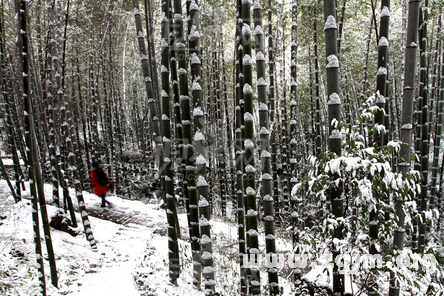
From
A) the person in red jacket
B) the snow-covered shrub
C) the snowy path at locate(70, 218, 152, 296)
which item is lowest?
the snowy path at locate(70, 218, 152, 296)

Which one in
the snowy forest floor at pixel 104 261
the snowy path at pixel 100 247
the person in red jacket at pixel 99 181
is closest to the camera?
the snowy forest floor at pixel 104 261

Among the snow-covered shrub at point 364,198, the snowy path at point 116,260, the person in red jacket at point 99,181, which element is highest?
the snow-covered shrub at point 364,198

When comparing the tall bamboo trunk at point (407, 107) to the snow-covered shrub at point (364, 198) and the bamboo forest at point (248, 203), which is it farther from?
the snow-covered shrub at point (364, 198)

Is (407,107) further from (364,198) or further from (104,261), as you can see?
(104,261)

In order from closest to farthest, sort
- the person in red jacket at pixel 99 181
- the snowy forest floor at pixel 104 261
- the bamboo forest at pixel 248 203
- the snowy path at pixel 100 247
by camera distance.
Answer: the bamboo forest at pixel 248 203 → the snowy forest floor at pixel 104 261 → the snowy path at pixel 100 247 → the person in red jacket at pixel 99 181

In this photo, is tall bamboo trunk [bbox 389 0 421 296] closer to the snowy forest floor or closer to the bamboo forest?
the bamboo forest

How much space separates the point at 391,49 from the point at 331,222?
9.93m

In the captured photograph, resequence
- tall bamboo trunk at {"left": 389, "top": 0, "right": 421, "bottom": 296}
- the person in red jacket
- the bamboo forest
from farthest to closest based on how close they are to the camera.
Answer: the person in red jacket, tall bamboo trunk at {"left": 389, "top": 0, "right": 421, "bottom": 296}, the bamboo forest

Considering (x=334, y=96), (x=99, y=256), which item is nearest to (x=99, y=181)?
(x=99, y=256)

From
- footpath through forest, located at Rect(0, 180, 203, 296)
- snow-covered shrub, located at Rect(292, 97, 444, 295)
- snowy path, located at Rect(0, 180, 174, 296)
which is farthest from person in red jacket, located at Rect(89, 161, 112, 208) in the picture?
snow-covered shrub, located at Rect(292, 97, 444, 295)

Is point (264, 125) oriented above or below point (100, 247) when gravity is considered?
above

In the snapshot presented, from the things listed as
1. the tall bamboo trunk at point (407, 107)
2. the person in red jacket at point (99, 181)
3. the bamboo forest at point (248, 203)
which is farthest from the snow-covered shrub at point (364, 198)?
the person in red jacket at point (99, 181)

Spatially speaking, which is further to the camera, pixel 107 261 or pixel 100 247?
pixel 100 247

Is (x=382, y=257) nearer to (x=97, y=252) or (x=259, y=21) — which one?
(x=259, y=21)
